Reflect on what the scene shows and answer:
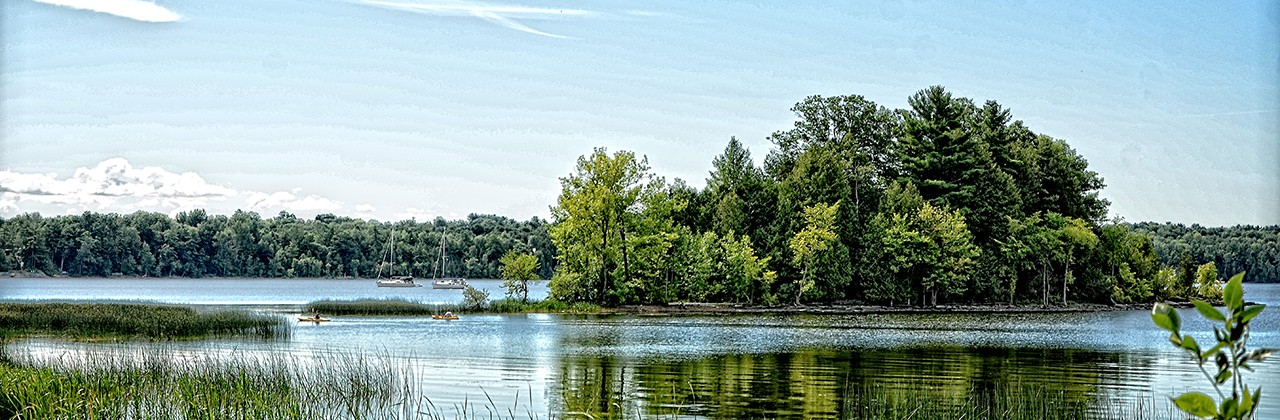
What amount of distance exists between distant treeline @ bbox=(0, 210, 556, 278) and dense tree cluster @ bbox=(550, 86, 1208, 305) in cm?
6734

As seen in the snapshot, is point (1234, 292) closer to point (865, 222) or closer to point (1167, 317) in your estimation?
point (1167, 317)

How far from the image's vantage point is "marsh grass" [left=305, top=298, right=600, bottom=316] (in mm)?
53062

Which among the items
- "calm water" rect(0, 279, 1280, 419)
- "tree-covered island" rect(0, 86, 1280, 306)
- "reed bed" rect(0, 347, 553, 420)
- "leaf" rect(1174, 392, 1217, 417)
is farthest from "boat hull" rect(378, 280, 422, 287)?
"leaf" rect(1174, 392, 1217, 417)

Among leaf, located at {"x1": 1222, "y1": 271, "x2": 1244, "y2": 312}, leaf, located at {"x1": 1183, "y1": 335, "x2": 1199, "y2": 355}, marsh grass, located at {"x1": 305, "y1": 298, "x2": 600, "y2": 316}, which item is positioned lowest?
marsh grass, located at {"x1": 305, "y1": 298, "x2": 600, "y2": 316}

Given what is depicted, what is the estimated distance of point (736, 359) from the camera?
3109 centimetres

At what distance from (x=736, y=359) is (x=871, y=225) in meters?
37.8

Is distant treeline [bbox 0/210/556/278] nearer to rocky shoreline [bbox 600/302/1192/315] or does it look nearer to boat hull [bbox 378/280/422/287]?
boat hull [bbox 378/280/422/287]

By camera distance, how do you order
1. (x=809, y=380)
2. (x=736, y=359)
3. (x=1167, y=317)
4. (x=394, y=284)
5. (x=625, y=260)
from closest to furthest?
1. (x=1167, y=317)
2. (x=809, y=380)
3. (x=736, y=359)
4. (x=625, y=260)
5. (x=394, y=284)

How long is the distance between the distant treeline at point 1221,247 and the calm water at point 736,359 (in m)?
45.9

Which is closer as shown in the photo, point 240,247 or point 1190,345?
point 1190,345

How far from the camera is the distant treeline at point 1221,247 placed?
93812 millimetres

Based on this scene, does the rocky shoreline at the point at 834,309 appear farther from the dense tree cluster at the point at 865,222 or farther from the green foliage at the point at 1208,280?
the green foliage at the point at 1208,280

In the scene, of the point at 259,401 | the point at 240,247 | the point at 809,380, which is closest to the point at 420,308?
the point at 809,380

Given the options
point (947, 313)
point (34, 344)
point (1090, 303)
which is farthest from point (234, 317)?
point (1090, 303)
